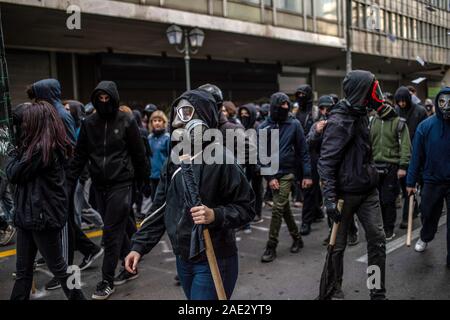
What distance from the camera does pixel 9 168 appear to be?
3260mm

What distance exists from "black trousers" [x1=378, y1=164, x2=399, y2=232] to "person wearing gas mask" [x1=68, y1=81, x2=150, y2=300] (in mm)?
3348

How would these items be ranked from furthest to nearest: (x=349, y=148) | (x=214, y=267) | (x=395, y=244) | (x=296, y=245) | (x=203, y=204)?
(x=395, y=244) < (x=296, y=245) < (x=349, y=148) < (x=203, y=204) < (x=214, y=267)

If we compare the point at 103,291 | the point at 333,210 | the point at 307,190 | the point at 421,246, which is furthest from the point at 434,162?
the point at 103,291

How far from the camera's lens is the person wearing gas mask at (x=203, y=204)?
7.64 ft

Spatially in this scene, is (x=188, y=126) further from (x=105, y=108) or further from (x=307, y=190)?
(x=307, y=190)

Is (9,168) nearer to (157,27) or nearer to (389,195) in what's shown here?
(389,195)

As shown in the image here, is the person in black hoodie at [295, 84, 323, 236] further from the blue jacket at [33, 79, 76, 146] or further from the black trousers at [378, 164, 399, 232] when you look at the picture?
the blue jacket at [33, 79, 76, 146]

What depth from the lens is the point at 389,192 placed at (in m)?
5.62

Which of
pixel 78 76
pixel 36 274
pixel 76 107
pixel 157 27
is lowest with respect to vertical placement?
pixel 36 274

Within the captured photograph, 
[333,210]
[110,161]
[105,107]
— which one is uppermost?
[105,107]

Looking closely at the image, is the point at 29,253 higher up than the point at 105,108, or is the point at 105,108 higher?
the point at 105,108

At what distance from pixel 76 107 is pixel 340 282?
4471 millimetres

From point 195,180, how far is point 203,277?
1.79ft
